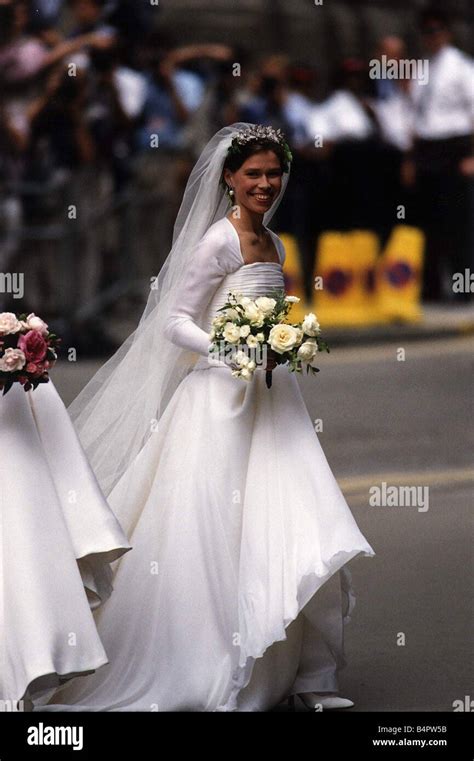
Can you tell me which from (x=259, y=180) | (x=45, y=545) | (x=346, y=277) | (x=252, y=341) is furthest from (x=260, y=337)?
(x=346, y=277)

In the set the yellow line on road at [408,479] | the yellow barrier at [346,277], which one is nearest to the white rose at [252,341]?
the yellow line on road at [408,479]

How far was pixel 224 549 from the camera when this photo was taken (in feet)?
22.6

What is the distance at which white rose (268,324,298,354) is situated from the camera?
6730 mm

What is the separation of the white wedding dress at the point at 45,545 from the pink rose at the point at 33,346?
6.0 inches

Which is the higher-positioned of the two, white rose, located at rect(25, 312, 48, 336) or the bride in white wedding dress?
white rose, located at rect(25, 312, 48, 336)

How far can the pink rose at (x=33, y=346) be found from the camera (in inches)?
254

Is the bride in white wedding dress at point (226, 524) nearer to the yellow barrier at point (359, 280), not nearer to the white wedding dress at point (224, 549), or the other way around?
the white wedding dress at point (224, 549)

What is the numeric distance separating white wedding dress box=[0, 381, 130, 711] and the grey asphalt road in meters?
1.19

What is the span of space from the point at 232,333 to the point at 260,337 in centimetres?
10

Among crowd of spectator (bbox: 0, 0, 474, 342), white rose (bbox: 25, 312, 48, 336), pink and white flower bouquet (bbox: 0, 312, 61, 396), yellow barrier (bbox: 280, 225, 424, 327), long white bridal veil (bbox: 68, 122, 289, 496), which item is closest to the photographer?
pink and white flower bouquet (bbox: 0, 312, 61, 396)

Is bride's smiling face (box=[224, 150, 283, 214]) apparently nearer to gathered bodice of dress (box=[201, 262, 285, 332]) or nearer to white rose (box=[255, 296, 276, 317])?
gathered bodice of dress (box=[201, 262, 285, 332])

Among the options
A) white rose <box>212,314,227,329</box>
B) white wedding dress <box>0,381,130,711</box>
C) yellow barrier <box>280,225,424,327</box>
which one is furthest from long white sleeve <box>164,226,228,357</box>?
yellow barrier <box>280,225,424,327</box>

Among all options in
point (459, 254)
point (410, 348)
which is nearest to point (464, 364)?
point (410, 348)

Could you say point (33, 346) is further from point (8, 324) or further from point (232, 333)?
point (232, 333)
